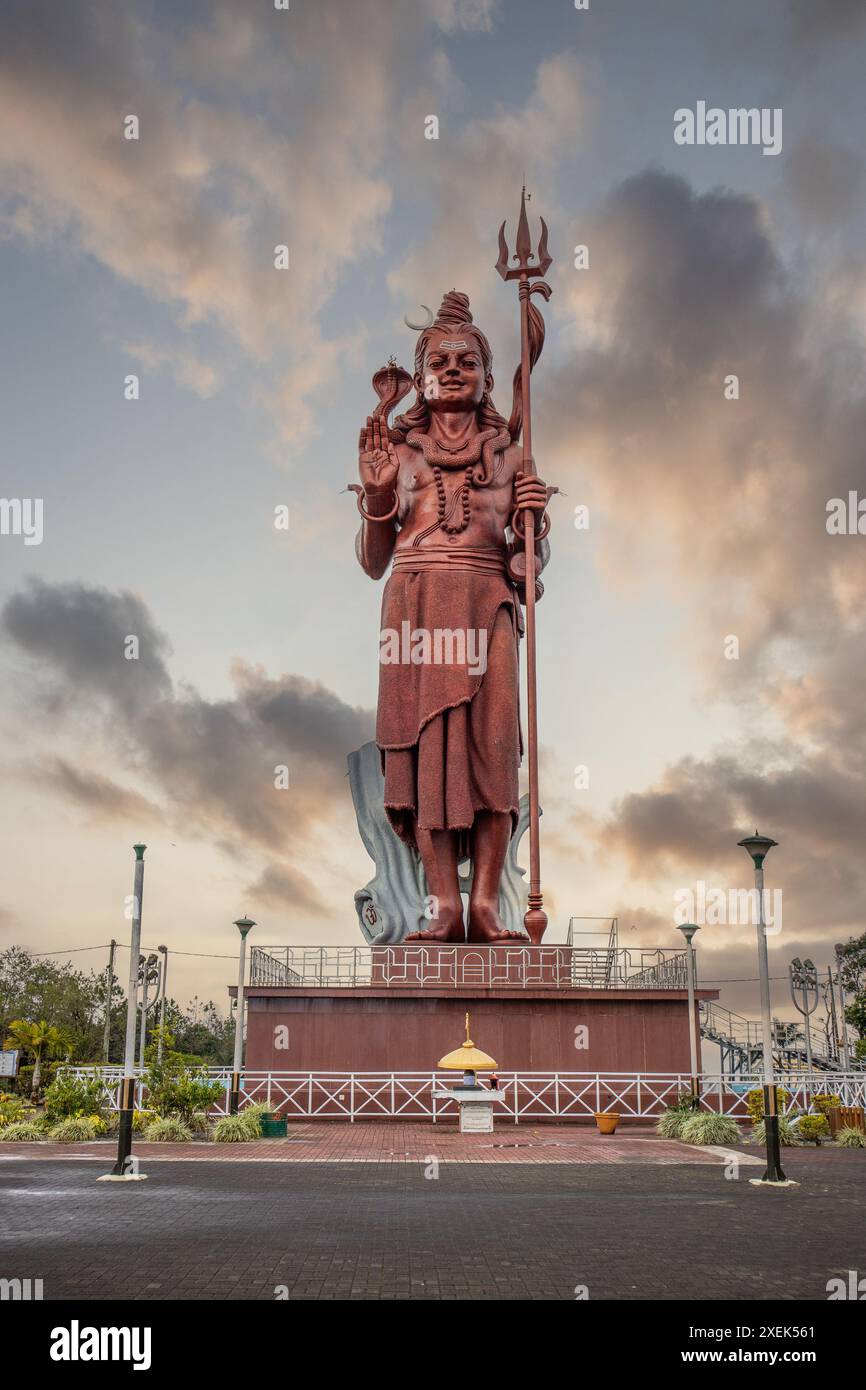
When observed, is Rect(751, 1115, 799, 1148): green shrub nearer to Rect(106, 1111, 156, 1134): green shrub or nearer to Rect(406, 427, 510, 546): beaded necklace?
Rect(106, 1111, 156, 1134): green shrub

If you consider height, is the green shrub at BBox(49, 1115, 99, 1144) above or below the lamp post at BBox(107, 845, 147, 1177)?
below

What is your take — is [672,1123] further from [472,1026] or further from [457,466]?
[457,466]

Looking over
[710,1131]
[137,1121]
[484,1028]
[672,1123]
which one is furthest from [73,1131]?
[710,1131]

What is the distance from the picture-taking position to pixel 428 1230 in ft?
36.2

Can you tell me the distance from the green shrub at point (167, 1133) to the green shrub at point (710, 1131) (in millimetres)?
7958

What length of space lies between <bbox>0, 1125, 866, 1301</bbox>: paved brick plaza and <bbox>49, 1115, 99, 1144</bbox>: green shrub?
11.3 ft

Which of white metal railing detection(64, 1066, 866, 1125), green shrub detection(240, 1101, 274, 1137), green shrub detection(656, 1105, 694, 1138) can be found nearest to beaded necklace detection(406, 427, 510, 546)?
white metal railing detection(64, 1066, 866, 1125)

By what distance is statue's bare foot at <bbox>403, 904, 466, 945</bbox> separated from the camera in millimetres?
26422

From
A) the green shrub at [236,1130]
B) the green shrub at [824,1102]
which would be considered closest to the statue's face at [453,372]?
the green shrub at [236,1130]

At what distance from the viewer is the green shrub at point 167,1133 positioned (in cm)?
2033

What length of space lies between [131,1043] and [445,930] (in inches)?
435
